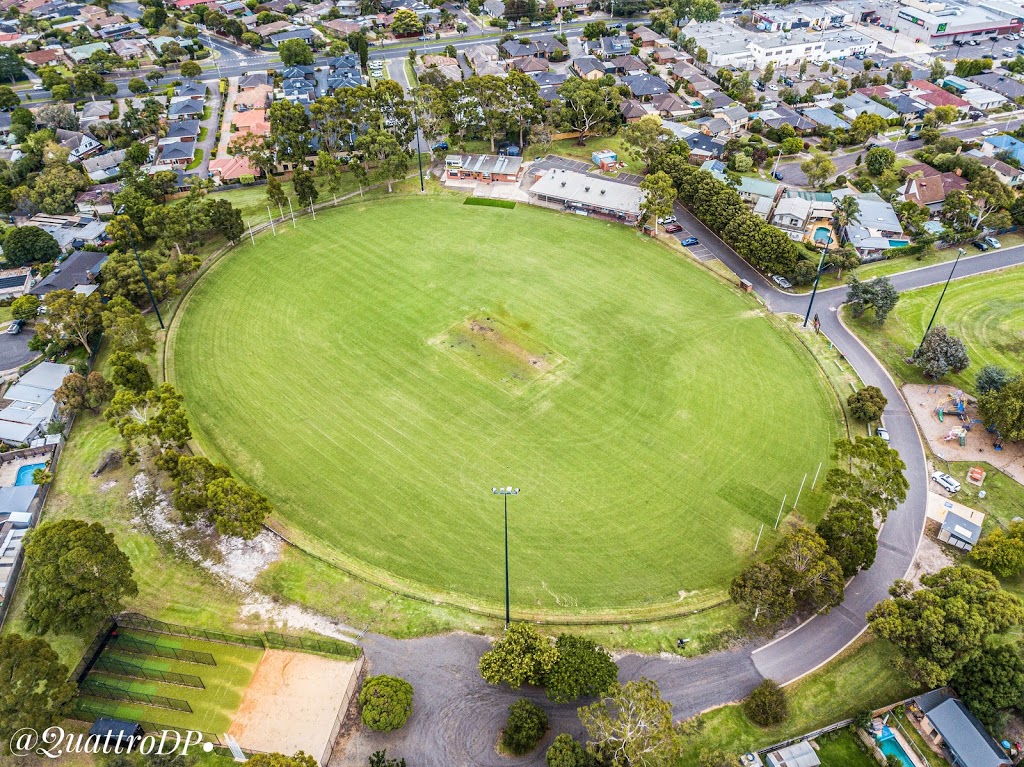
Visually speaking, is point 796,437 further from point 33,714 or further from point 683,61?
point 683,61

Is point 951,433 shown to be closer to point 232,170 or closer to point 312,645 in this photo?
point 312,645

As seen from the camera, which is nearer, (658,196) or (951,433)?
(951,433)

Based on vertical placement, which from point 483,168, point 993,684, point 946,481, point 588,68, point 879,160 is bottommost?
point 946,481

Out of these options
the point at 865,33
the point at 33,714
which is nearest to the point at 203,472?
the point at 33,714

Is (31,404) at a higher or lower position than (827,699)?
higher

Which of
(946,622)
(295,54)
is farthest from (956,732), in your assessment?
(295,54)

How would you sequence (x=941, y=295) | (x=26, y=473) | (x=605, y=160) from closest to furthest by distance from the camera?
(x=26, y=473), (x=941, y=295), (x=605, y=160)

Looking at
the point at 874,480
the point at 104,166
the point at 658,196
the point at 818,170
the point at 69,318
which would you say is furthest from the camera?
the point at 104,166
